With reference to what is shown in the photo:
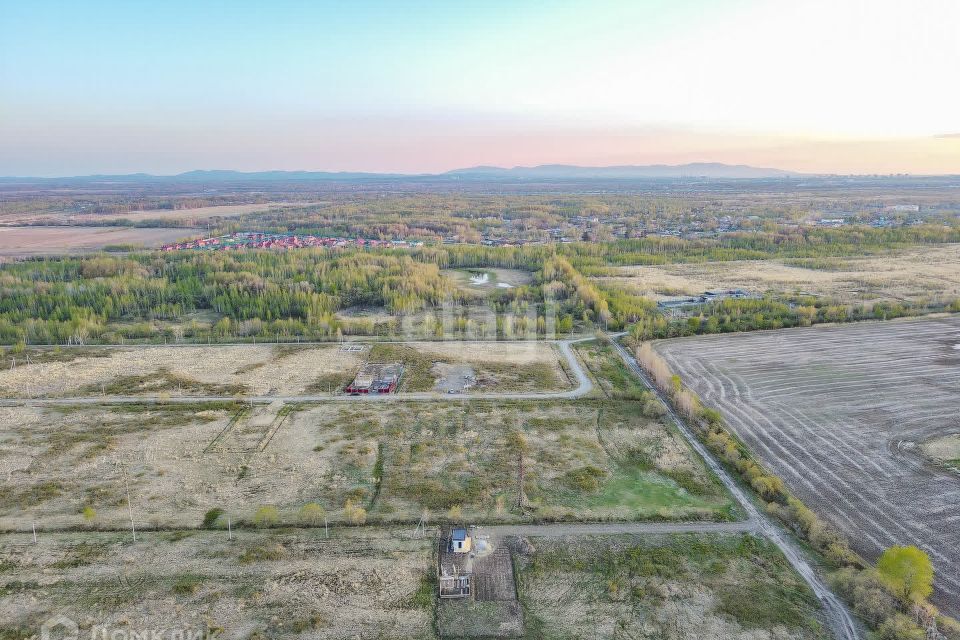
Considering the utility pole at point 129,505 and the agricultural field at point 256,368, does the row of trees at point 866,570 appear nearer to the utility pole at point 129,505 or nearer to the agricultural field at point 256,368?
the agricultural field at point 256,368

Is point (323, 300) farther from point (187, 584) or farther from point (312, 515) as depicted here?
point (187, 584)

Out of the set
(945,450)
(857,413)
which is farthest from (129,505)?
(945,450)

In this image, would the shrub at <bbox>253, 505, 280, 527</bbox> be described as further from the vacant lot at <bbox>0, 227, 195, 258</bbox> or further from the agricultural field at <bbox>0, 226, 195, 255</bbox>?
the vacant lot at <bbox>0, 227, 195, 258</bbox>

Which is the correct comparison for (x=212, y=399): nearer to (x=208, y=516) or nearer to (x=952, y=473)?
(x=208, y=516)

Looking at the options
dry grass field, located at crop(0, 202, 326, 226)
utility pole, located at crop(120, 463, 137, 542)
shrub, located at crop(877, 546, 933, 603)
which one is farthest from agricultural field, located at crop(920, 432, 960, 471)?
dry grass field, located at crop(0, 202, 326, 226)

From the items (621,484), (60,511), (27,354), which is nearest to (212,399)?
(60,511)

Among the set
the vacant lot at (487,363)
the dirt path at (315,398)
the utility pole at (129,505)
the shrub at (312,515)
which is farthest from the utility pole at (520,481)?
the utility pole at (129,505)
